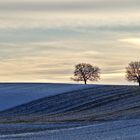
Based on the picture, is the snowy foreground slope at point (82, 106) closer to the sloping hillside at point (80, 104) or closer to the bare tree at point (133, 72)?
the sloping hillside at point (80, 104)

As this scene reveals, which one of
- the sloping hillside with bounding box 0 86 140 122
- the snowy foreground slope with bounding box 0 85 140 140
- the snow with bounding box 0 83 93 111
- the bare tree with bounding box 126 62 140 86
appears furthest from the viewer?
the bare tree with bounding box 126 62 140 86

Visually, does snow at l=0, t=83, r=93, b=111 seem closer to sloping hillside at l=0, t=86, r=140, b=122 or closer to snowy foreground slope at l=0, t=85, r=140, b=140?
snowy foreground slope at l=0, t=85, r=140, b=140

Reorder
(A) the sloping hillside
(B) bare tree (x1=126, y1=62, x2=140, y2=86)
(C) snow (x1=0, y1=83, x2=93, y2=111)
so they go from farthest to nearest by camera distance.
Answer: (B) bare tree (x1=126, y1=62, x2=140, y2=86)
(C) snow (x1=0, y1=83, x2=93, y2=111)
(A) the sloping hillside

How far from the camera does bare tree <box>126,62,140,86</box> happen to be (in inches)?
4404

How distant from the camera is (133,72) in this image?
112625mm

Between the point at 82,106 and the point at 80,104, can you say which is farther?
the point at 80,104

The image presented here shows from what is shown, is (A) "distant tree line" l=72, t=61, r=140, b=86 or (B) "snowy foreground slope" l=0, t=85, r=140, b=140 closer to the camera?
(B) "snowy foreground slope" l=0, t=85, r=140, b=140

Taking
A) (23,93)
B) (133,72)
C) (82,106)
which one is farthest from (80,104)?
(133,72)

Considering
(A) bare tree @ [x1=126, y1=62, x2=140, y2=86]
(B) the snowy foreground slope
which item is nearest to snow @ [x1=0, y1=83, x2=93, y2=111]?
(B) the snowy foreground slope

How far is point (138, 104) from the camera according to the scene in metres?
57.0

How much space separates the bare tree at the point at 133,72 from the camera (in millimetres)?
111850

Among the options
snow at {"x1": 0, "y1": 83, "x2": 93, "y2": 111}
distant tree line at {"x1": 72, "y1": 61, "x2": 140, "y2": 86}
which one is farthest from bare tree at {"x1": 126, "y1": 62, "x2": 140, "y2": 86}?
snow at {"x1": 0, "y1": 83, "x2": 93, "y2": 111}

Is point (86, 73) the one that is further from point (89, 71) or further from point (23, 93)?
point (23, 93)

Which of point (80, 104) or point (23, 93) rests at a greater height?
point (23, 93)
